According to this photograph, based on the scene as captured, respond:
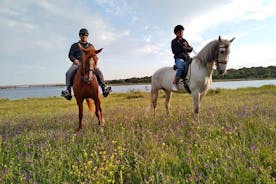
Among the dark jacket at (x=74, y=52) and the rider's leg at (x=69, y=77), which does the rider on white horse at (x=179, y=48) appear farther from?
the rider's leg at (x=69, y=77)

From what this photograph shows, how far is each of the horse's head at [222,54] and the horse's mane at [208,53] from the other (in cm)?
16

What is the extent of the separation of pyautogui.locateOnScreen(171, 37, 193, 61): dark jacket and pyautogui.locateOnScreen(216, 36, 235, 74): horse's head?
Result: 5.40ft

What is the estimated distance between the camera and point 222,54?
611 cm

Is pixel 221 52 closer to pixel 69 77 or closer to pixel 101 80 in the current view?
pixel 101 80

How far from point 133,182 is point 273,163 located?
1.70 m

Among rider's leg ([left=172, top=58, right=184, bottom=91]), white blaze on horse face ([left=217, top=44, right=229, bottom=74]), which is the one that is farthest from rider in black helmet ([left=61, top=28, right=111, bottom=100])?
white blaze on horse face ([left=217, top=44, right=229, bottom=74])

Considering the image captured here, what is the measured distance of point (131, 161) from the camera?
10.4 ft

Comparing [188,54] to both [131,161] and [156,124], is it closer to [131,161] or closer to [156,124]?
[156,124]

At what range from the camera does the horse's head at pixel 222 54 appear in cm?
602

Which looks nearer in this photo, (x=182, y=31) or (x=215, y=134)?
(x=215, y=134)

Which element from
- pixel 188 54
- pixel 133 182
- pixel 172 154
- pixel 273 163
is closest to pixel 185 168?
pixel 172 154

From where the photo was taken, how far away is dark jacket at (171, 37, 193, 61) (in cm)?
766

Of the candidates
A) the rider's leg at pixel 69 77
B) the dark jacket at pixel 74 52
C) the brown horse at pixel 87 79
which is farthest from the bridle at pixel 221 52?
the rider's leg at pixel 69 77

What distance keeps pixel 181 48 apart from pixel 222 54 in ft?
6.17
